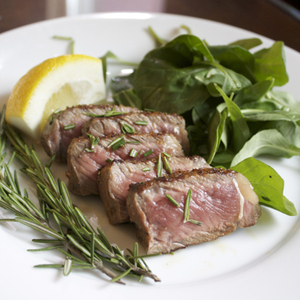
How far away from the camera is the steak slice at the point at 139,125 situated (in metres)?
3.00

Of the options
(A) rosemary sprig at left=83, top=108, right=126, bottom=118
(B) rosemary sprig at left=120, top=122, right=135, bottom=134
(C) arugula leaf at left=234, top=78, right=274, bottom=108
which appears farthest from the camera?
(C) arugula leaf at left=234, top=78, right=274, bottom=108

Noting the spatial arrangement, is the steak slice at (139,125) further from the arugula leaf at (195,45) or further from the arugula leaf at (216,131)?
the arugula leaf at (195,45)

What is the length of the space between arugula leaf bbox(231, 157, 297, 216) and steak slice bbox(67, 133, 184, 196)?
0.61 meters

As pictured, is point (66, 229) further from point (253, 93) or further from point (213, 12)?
point (213, 12)

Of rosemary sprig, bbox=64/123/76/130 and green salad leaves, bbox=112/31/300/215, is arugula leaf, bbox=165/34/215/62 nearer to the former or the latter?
green salad leaves, bbox=112/31/300/215

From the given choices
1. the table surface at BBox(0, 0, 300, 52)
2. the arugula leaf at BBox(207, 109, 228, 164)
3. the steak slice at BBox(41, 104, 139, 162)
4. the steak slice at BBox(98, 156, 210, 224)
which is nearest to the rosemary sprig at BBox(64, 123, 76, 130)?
the steak slice at BBox(41, 104, 139, 162)

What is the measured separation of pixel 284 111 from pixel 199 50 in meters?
A: 1.09

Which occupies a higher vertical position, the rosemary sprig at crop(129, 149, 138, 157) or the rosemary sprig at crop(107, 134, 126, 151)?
the rosemary sprig at crop(107, 134, 126, 151)

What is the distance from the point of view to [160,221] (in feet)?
7.77

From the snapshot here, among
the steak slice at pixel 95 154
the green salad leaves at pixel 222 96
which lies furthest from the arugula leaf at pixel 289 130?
the steak slice at pixel 95 154

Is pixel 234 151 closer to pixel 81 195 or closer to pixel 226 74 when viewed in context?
pixel 226 74

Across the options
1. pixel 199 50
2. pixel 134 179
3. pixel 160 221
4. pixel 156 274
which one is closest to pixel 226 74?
pixel 199 50

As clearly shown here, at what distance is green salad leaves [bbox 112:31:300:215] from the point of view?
333cm

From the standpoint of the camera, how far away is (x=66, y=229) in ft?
8.23
